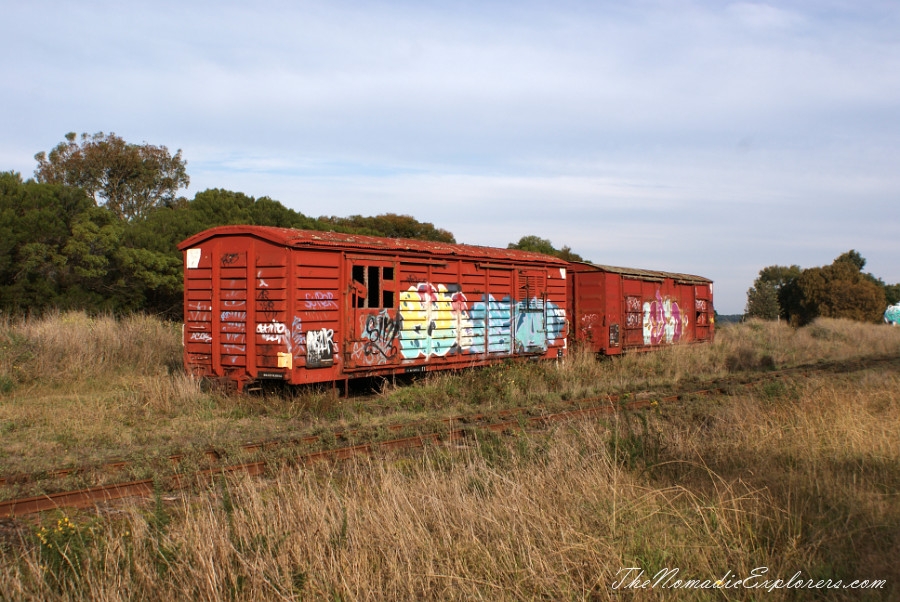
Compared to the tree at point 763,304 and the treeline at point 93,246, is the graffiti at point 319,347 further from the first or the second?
the tree at point 763,304

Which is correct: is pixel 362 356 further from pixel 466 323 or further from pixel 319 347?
pixel 466 323

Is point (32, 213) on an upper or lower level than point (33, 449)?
upper

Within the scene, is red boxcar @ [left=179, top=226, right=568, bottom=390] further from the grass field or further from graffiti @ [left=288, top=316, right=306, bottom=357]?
the grass field

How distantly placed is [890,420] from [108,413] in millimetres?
9997

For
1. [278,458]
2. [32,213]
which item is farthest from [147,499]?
[32,213]

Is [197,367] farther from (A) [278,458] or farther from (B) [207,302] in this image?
(A) [278,458]

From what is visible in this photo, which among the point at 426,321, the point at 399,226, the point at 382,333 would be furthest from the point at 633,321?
the point at 399,226

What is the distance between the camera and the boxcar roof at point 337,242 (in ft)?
35.9

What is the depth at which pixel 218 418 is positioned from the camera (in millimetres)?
10336

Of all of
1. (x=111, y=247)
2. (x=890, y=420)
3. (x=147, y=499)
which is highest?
(x=111, y=247)

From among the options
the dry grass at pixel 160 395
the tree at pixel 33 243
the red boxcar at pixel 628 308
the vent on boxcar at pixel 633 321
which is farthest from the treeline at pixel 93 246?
the vent on boxcar at pixel 633 321

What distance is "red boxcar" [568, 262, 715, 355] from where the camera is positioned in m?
18.0

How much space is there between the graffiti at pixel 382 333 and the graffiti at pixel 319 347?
0.74 meters

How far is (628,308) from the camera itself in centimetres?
1914
